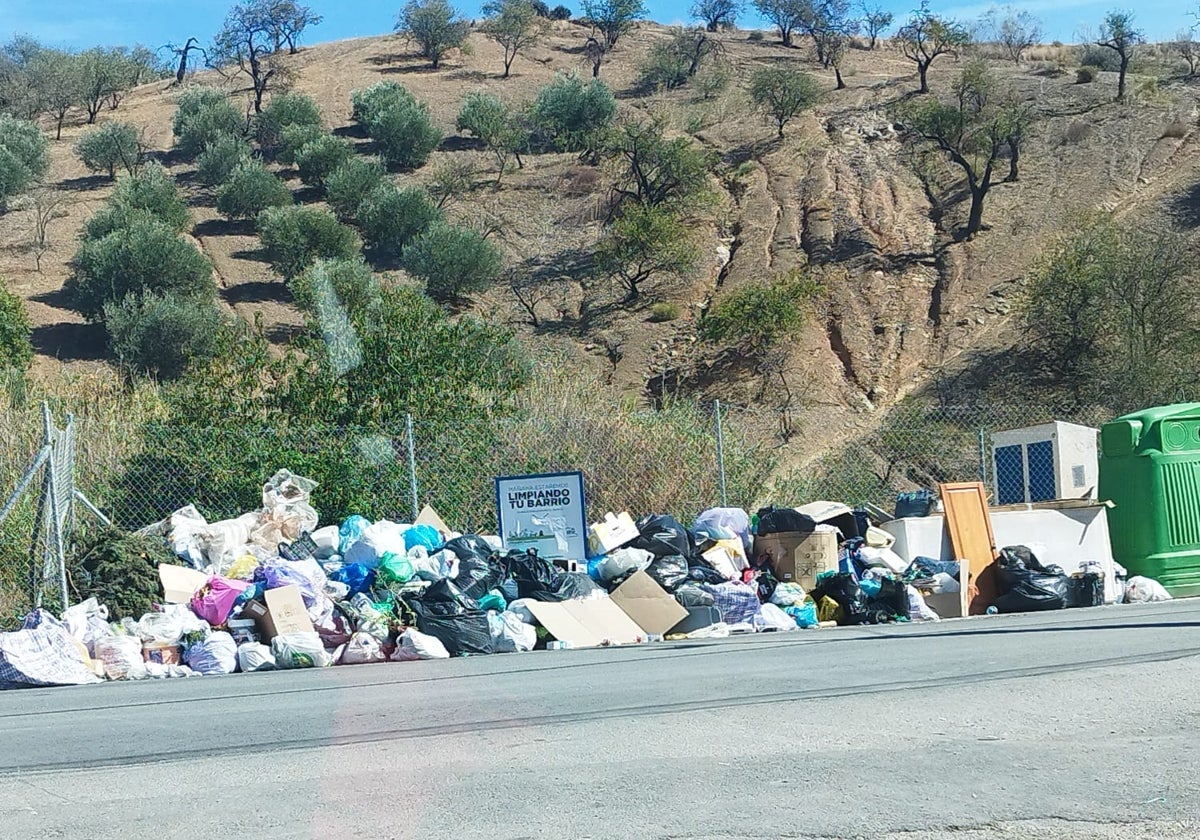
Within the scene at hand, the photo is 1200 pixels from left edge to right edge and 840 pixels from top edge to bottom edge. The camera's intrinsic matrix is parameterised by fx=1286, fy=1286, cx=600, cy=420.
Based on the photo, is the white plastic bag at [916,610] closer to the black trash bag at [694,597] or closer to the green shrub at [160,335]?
the black trash bag at [694,597]

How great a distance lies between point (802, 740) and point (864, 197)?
129 ft

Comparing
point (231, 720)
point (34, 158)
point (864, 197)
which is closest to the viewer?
point (231, 720)

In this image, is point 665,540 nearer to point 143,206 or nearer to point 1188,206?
point 1188,206

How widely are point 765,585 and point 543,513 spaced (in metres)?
2.30

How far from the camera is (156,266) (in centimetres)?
3738

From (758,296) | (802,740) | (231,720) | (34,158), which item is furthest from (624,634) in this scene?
(34,158)

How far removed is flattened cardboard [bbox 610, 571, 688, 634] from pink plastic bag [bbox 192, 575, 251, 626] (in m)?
3.39

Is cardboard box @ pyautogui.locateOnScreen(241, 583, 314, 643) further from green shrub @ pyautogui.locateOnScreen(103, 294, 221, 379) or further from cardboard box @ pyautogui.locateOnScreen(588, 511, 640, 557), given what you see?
green shrub @ pyautogui.locateOnScreen(103, 294, 221, 379)

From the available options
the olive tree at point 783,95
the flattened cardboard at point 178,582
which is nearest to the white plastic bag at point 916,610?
the flattened cardboard at point 178,582

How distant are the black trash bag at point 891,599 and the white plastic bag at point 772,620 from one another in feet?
2.71

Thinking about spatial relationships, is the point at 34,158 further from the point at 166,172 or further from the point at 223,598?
the point at 223,598

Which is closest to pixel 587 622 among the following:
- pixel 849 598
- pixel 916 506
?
pixel 849 598

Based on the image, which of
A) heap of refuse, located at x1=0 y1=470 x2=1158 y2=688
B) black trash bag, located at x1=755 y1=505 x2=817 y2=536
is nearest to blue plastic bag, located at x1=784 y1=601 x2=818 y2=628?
heap of refuse, located at x1=0 y1=470 x2=1158 y2=688

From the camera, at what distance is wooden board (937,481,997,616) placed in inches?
504
